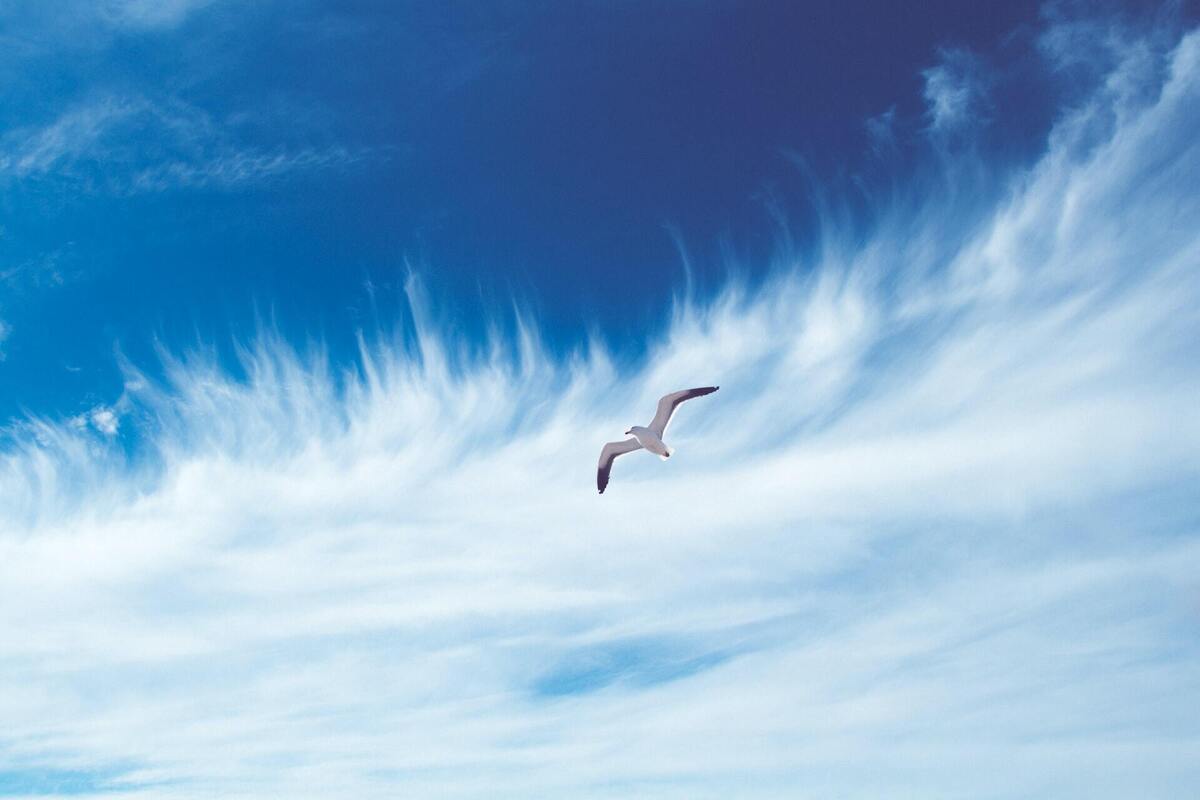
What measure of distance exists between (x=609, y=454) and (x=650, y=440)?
6.16m

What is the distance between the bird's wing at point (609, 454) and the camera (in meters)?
94.0

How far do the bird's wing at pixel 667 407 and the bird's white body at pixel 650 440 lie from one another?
103cm

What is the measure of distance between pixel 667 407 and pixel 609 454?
23.4ft

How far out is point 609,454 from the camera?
313ft

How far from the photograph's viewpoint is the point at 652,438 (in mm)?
90438

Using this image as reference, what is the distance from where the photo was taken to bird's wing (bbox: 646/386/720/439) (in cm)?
9156

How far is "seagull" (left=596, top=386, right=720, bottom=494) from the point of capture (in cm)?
9044

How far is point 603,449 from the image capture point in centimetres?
9531

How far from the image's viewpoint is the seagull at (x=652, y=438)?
9044cm

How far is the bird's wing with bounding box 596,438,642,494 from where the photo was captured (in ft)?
308

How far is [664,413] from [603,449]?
6.72 m

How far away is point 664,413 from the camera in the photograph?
92.6m

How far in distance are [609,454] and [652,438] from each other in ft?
20.6

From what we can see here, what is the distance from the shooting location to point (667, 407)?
303 feet
